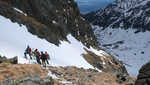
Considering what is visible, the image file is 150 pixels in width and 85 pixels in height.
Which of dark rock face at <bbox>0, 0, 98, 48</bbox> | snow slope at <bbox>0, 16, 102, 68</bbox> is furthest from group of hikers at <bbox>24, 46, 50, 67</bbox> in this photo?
dark rock face at <bbox>0, 0, 98, 48</bbox>

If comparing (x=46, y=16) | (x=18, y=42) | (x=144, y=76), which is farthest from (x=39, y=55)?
(x=46, y=16)

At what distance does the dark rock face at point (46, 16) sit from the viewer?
2096 inches

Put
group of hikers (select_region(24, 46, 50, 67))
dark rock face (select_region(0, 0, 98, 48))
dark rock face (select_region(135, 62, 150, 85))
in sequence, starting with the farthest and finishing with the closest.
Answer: dark rock face (select_region(0, 0, 98, 48)) < group of hikers (select_region(24, 46, 50, 67)) < dark rock face (select_region(135, 62, 150, 85))

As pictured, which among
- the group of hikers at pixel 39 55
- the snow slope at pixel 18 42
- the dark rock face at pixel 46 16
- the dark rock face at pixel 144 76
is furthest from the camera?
the dark rock face at pixel 46 16

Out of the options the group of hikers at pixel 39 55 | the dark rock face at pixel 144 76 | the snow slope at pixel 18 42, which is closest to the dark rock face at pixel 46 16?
the snow slope at pixel 18 42

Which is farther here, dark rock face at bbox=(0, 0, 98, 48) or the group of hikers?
dark rock face at bbox=(0, 0, 98, 48)

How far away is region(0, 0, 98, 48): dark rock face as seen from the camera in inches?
2096

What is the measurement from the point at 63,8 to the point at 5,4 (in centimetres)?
4399

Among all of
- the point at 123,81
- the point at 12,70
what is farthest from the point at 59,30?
the point at 12,70

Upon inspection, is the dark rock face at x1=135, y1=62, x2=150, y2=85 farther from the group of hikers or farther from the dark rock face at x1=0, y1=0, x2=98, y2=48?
the dark rock face at x1=0, y1=0, x2=98, y2=48

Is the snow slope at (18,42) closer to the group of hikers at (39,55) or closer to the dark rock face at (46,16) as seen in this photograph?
the group of hikers at (39,55)

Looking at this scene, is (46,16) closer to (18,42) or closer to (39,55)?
(18,42)

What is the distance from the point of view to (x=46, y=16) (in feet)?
242

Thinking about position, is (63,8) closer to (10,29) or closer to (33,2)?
(33,2)
